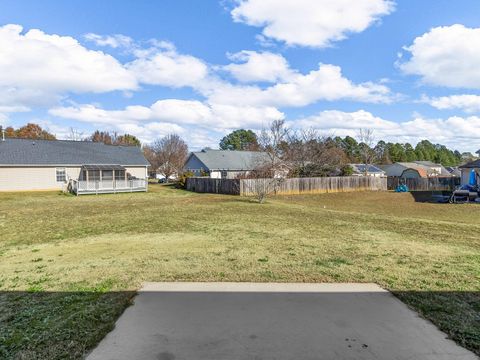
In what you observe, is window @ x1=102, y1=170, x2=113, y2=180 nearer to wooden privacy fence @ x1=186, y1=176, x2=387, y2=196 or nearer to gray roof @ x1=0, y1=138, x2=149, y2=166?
gray roof @ x1=0, y1=138, x2=149, y2=166

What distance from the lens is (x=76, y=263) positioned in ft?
21.1

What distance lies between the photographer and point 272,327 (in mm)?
3527

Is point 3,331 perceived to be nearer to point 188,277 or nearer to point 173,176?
point 188,277

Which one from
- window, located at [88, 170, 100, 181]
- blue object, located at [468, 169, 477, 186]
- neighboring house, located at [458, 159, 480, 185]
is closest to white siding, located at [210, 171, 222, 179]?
window, located at [88, 170, 100, 181]

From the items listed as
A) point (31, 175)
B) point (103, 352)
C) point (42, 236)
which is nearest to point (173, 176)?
point (31, 175)

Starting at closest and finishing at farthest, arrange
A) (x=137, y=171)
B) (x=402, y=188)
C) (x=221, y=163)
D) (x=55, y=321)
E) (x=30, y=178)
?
1. (x=55, y=321)
2. (x=30, y=178)
3. (x=137, y=171)
4. (x=402, y=188)
5. (x=221, y=163)

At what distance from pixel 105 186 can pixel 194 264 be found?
24242 millimetres

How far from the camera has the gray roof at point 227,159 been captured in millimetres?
44875

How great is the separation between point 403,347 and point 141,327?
2677mm

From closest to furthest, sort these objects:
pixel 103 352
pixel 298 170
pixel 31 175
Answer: pixel 103 352, pixel 31 175, pixel 298 170

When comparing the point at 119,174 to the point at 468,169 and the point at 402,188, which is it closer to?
the point at 402,188

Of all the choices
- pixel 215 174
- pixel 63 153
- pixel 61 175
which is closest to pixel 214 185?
pixel 61 175

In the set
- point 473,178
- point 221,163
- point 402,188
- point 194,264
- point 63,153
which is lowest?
point 194,264

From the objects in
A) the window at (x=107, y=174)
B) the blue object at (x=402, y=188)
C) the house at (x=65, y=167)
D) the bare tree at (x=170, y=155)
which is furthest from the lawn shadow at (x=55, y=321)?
the bare tree at (x=170, y=155)
